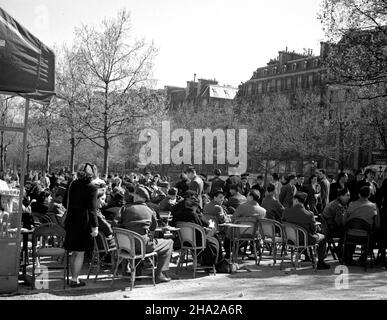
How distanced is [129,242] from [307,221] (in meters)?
3.81

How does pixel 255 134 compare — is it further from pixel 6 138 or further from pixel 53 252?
pixel 53 252

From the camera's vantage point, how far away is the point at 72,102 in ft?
83.0

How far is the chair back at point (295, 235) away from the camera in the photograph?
32.3ft

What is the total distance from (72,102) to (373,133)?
2348 cm

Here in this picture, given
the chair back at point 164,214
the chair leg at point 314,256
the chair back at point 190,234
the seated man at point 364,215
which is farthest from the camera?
the chair back at point 164,214

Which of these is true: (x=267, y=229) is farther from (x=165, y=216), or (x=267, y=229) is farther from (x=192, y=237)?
(x=165, y=216)

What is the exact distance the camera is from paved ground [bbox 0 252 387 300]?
752 centimetres

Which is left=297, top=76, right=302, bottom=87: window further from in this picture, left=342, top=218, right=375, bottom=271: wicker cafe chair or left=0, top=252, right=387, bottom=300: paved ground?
left=0, top=252, right=387, bottom=300: paved ground

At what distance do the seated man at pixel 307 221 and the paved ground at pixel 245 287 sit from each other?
400 millimetres

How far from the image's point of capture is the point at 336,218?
11.0m

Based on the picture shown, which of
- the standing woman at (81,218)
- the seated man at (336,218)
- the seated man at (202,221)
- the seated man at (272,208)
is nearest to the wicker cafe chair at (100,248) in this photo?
the standing woman at (81,218)

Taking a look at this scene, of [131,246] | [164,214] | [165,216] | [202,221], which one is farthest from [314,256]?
[131,246]

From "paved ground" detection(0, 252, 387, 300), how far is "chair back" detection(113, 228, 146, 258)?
23.2 inches

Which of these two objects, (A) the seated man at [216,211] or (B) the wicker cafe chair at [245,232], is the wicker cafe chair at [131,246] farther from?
(B) the wicker cafe chair at [245,232]
